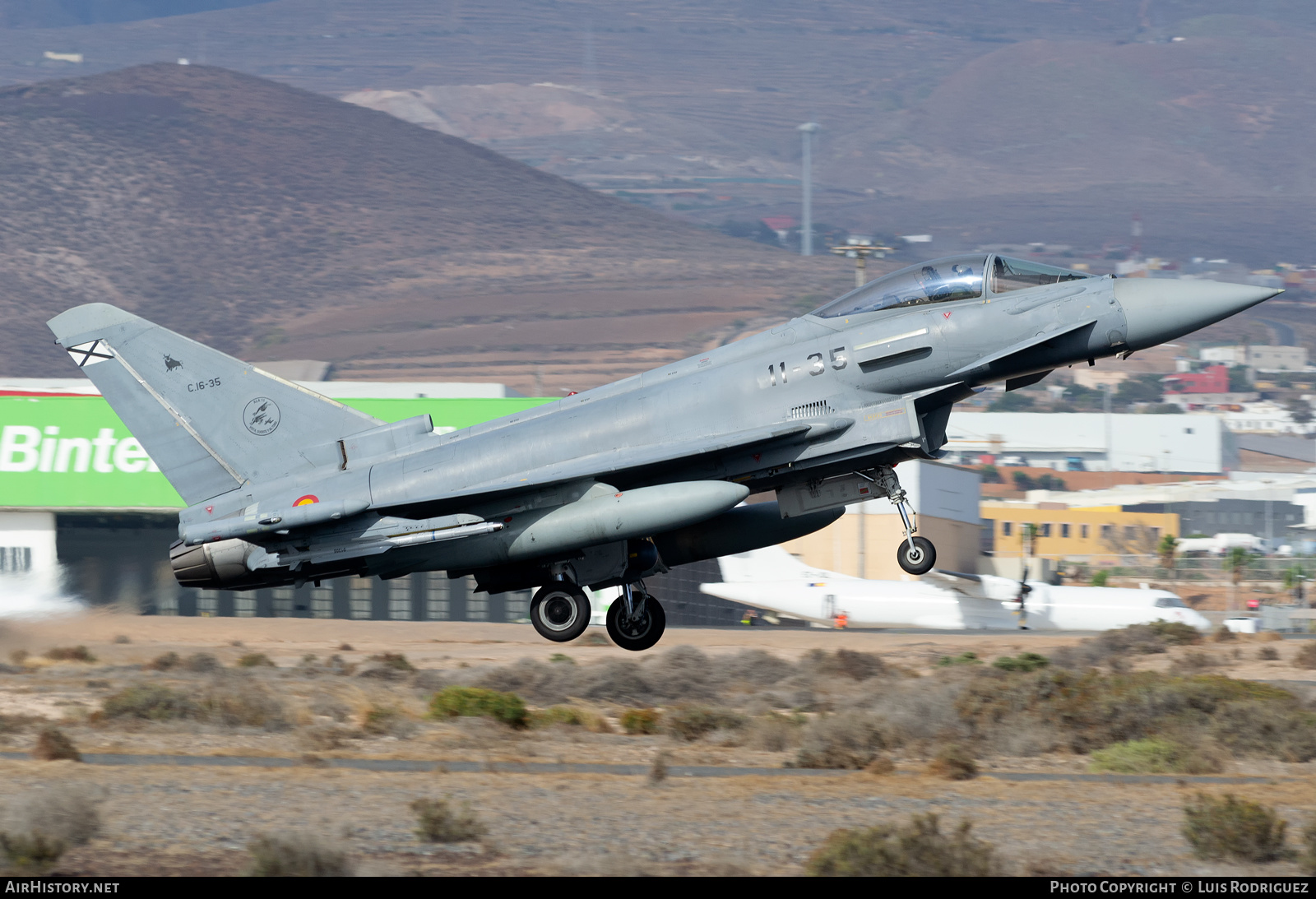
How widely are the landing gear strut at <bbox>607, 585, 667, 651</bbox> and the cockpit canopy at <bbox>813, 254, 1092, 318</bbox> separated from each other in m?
4.82

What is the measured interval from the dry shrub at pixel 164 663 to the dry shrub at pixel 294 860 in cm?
2677

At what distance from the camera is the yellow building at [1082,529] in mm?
115319

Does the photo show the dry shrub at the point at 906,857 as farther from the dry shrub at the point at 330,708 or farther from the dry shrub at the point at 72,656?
the dry shrub at the point at 72,656

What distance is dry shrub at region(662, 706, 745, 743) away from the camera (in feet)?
95.0

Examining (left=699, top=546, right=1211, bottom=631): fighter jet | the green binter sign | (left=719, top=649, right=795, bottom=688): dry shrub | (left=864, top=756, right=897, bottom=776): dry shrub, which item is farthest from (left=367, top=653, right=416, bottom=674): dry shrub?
(left=864, top=756, right=897, bottom=776): dry shrub

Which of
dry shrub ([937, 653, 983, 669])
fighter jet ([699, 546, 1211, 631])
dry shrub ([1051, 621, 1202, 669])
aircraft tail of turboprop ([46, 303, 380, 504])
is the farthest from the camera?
fighter jet ([699, 546, 1211, 631])

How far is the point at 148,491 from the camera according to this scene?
163 ft

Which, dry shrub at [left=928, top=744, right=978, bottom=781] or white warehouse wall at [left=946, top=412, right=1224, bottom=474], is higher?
white warehouse wall at [left=946, top=412, right=1224, bottom=474]

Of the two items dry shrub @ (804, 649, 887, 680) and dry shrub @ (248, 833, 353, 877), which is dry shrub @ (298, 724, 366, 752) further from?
dry shrub @ (804, 649, 887, 680)

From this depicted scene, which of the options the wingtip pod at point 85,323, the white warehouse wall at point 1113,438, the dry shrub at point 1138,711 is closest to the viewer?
the wingtip pod at point 85,323

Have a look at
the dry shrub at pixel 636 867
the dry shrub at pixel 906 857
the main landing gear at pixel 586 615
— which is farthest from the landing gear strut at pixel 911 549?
the dry shrub at pixel 636 867

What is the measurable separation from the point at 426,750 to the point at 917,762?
882 centimetres
